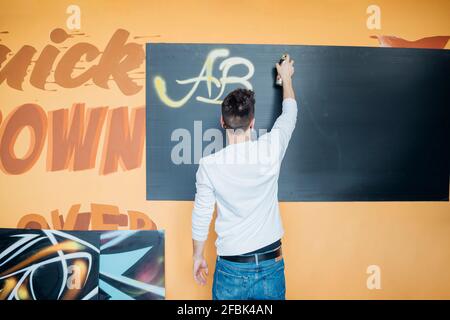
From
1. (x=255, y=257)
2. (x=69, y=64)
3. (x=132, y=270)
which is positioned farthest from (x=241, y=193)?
(x=69, y=64)

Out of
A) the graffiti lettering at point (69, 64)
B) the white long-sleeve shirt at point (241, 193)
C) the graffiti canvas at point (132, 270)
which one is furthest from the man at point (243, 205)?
the graffiti lettering at point (69, 64)

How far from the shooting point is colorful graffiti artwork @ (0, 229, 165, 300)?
1.77 metres

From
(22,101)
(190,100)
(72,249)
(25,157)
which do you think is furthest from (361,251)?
(22,101)

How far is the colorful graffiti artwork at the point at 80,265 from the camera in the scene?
1.77m

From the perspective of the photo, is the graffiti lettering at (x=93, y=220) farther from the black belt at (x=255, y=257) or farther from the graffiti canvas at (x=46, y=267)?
the black belt at (x=255, y=257)

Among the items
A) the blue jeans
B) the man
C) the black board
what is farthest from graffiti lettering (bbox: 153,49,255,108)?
the blue jeans

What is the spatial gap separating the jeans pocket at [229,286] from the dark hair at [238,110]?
726 mm

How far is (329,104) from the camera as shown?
5.75 ft

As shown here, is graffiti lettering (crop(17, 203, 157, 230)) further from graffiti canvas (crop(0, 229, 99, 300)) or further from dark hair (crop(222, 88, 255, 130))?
dark hair (crop(222, 88, 255, 130))

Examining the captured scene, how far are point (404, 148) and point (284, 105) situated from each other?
847mm

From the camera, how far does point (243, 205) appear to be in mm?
1360

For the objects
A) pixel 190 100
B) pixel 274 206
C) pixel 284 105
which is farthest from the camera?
pixel 190 100
